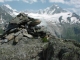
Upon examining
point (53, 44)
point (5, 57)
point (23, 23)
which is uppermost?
point (23, 23)

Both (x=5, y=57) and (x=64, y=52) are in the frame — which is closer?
(x=64, y=52)

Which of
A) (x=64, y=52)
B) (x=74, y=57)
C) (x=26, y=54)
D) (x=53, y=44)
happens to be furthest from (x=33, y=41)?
(x=74, y=57)

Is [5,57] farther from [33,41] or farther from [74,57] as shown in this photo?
[74,57]

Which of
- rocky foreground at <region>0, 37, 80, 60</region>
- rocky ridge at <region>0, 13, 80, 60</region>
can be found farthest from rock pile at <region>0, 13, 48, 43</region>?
rocky foreground at <region>0, 37, 80, 60</region>

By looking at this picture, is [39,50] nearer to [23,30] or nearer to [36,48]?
[36,48]

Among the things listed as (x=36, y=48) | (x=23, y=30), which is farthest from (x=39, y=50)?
(x=23, y=30)

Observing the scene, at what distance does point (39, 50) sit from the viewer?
29.9m

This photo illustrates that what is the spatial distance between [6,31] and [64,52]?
21483 millimetres

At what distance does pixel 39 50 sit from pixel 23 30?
827 centimetres

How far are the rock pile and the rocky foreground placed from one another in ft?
4.82

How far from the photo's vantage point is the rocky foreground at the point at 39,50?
22219mm

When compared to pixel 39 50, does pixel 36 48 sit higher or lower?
higher

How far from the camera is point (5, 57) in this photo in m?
28.8

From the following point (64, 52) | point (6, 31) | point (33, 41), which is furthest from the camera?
point (6, 31)
